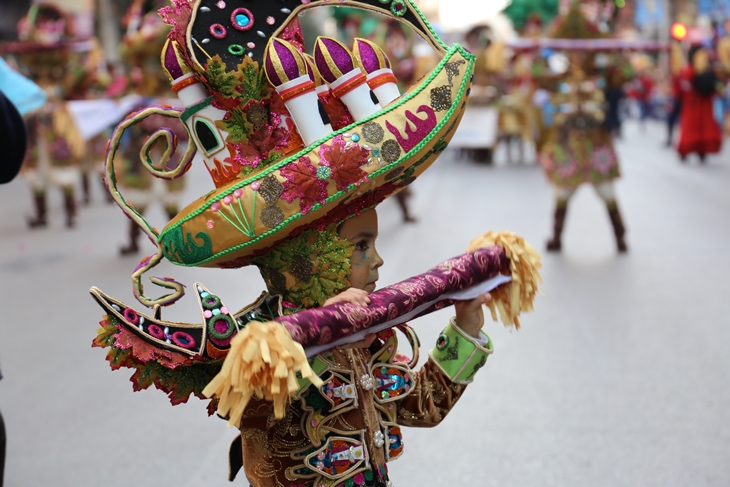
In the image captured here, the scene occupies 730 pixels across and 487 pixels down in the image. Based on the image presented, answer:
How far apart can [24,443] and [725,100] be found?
1519cm

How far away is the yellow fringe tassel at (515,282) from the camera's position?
6.34 feet

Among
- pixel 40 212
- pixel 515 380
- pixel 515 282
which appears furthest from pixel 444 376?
pixel 40 212

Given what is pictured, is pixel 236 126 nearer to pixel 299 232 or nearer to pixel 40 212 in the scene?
pixel 299 232

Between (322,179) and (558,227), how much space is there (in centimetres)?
567

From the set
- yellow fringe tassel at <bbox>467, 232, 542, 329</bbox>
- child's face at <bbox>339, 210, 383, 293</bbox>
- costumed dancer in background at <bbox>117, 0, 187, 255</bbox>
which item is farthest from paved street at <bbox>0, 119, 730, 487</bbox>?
child's face at <bbox>339, 210, 383, 293</bbox>

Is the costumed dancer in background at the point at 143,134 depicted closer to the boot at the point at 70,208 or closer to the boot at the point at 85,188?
the boot at the point at 70,208

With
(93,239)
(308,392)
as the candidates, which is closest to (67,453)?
(308,392)

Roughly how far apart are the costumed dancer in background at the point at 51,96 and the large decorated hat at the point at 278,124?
7.89 metres

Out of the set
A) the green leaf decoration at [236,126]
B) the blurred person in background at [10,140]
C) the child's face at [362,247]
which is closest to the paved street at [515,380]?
the blurred person in background at [10,140]

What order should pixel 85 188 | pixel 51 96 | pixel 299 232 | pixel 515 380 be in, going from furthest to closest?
pixel 85 188 < pixel 51 96 < pixel 515 380 < pixel 299 232

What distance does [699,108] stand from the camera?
1294 centimetres

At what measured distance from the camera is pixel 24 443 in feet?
12.3

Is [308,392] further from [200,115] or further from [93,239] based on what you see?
[93,239]

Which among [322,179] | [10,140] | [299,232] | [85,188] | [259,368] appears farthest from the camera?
[85,188]
